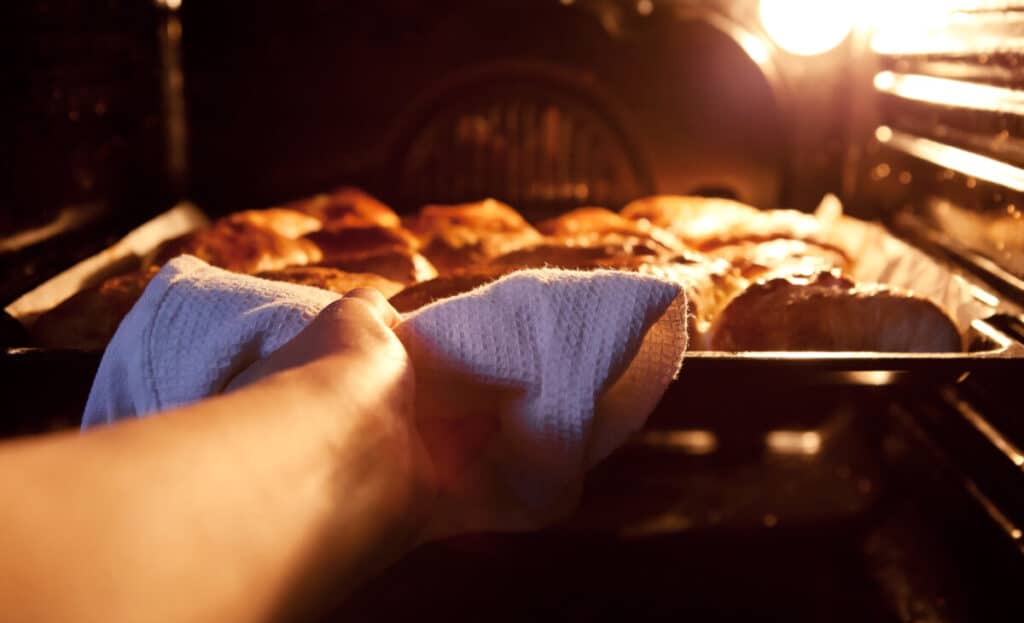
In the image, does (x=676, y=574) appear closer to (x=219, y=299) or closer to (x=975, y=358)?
(x=975, y=358)

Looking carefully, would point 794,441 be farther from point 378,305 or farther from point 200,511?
point 200,511

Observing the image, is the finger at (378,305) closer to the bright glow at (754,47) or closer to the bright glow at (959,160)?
the bright glow at (959,160)

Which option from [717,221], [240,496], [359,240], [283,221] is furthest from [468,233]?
[240,496]

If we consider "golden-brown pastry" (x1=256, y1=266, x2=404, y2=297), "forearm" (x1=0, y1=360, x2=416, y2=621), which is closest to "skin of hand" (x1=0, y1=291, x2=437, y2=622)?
"forearm" (x1=0, y1=360, x2=416, y2=621)

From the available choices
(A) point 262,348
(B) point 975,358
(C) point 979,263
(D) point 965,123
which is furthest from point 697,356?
(D) point 965,123

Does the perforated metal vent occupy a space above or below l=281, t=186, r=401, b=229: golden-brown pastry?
above

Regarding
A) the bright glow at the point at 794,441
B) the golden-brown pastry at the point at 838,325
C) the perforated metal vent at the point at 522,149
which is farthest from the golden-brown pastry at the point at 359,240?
the bright glow at the point at 794,441

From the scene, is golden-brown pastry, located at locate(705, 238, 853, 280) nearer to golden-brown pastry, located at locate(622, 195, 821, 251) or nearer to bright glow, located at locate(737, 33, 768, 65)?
golden-brown pastry, located at locate(622, 195, 821, 251)
